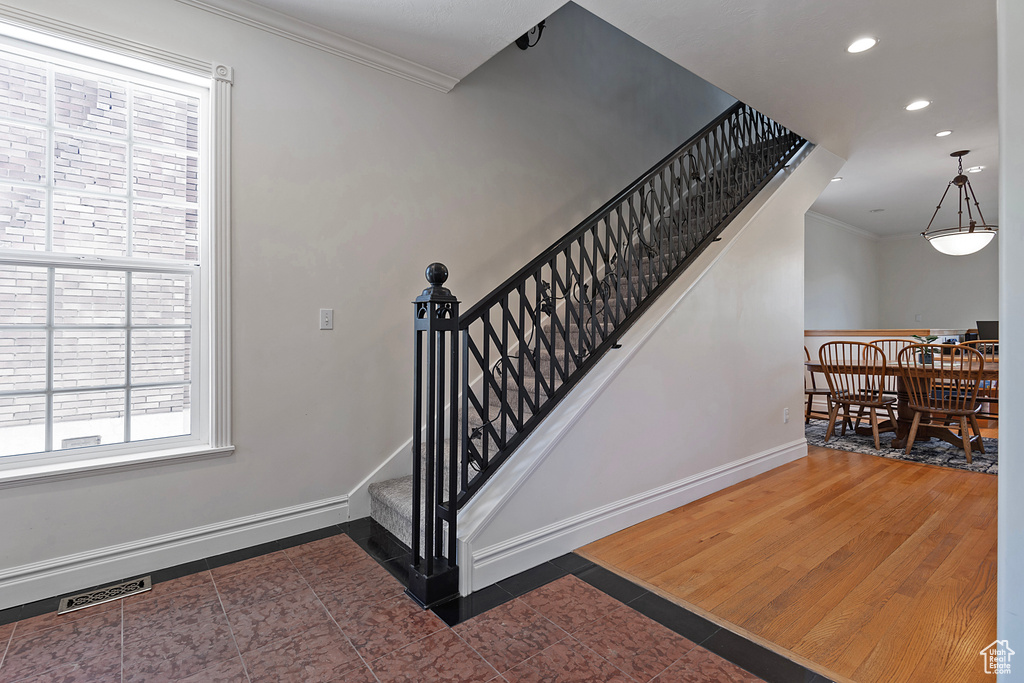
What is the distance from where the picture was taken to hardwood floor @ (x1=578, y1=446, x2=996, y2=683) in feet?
5.53

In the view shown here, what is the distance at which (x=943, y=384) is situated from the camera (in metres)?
4.18

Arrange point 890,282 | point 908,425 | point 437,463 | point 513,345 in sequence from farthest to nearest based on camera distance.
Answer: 1. point 890,282
2. point 908,425
3. point 513,345
4. point 437,463

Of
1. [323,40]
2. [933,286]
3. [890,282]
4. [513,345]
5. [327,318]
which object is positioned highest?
[323,40]

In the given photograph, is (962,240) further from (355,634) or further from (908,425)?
(355,634)

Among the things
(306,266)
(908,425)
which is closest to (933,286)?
(908,425)

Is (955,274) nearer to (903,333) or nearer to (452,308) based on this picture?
(903,333)

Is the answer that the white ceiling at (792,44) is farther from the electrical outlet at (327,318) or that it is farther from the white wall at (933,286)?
the white wall at (933,286)

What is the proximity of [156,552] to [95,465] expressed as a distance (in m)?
0.46

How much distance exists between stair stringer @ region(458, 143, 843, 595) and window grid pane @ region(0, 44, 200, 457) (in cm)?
151

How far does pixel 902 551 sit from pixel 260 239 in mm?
3440

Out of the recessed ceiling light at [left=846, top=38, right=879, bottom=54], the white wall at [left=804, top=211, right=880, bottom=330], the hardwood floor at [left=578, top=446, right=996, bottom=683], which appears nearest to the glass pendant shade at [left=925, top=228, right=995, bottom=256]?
the white wall at [left=804, top=211, right=880, bottom=330]

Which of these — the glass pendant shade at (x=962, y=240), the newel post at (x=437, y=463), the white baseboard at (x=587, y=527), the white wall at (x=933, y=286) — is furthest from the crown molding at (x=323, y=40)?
the white wall at (x=933, y=286)

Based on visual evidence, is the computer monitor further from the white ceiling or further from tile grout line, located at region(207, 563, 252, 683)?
tile grout line, located at region(207, 563, 252, 683)

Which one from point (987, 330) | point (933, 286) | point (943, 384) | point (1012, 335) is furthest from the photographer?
point (933, 286)
